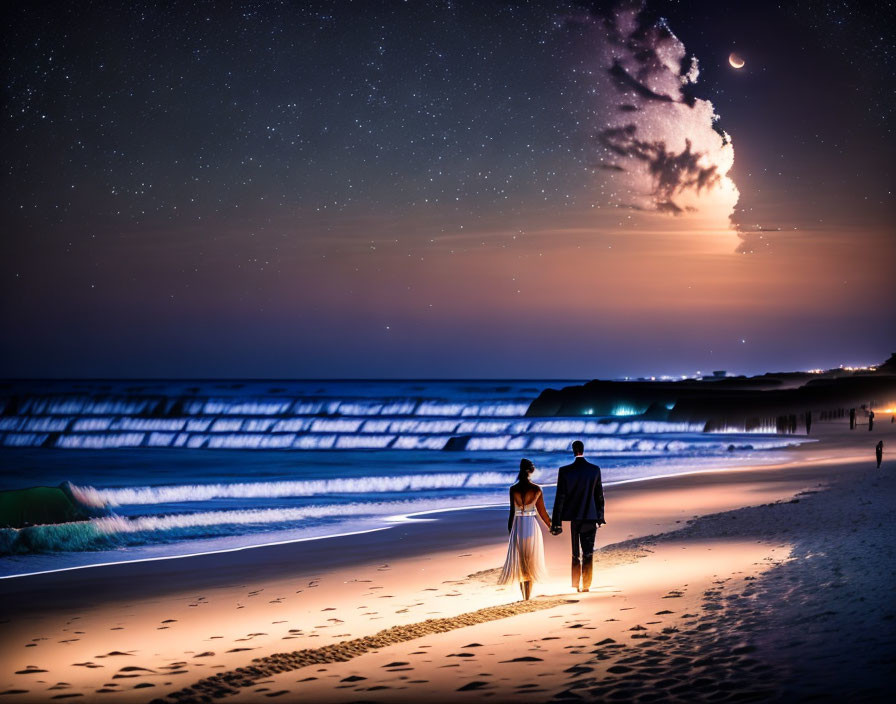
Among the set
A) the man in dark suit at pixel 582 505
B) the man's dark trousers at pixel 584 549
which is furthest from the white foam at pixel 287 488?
the man in dark suit at pixel 582 505

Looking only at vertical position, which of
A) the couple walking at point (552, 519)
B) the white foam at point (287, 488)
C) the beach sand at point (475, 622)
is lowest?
the beach sand at point (475, 622)

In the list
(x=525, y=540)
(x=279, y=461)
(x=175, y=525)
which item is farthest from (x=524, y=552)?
(x=279, y=461)

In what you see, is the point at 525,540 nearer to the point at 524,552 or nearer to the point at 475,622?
the point at 524,552

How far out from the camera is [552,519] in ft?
36.8

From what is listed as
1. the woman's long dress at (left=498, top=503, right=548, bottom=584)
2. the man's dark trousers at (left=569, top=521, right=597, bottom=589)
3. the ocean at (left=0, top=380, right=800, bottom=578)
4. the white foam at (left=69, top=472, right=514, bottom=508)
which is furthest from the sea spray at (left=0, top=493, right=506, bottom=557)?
the man's dark trousers at (left=569, top=521, right=597, bottom=589)

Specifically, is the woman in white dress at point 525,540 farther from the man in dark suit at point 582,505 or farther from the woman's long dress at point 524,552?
the man in dark suit at point 582,505

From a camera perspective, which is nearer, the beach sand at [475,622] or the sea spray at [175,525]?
the beach sand at [475,622]

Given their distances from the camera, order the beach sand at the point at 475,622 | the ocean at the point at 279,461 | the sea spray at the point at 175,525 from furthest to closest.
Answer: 1. the ocean at the point at 279,461
2. the sea spray at the point at 175,525
3. the beach sand at the point at 475,622

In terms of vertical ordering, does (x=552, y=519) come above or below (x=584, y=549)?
above

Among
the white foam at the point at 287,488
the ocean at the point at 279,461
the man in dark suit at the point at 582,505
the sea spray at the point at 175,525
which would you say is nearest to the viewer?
the man in dark suit at the point at 582,505

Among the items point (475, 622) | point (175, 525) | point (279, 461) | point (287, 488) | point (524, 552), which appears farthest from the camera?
point (279, 461)

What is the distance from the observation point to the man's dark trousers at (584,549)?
11383 mm

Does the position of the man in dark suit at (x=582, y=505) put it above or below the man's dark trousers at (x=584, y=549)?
above

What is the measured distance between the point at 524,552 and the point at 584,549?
77 centimetres
